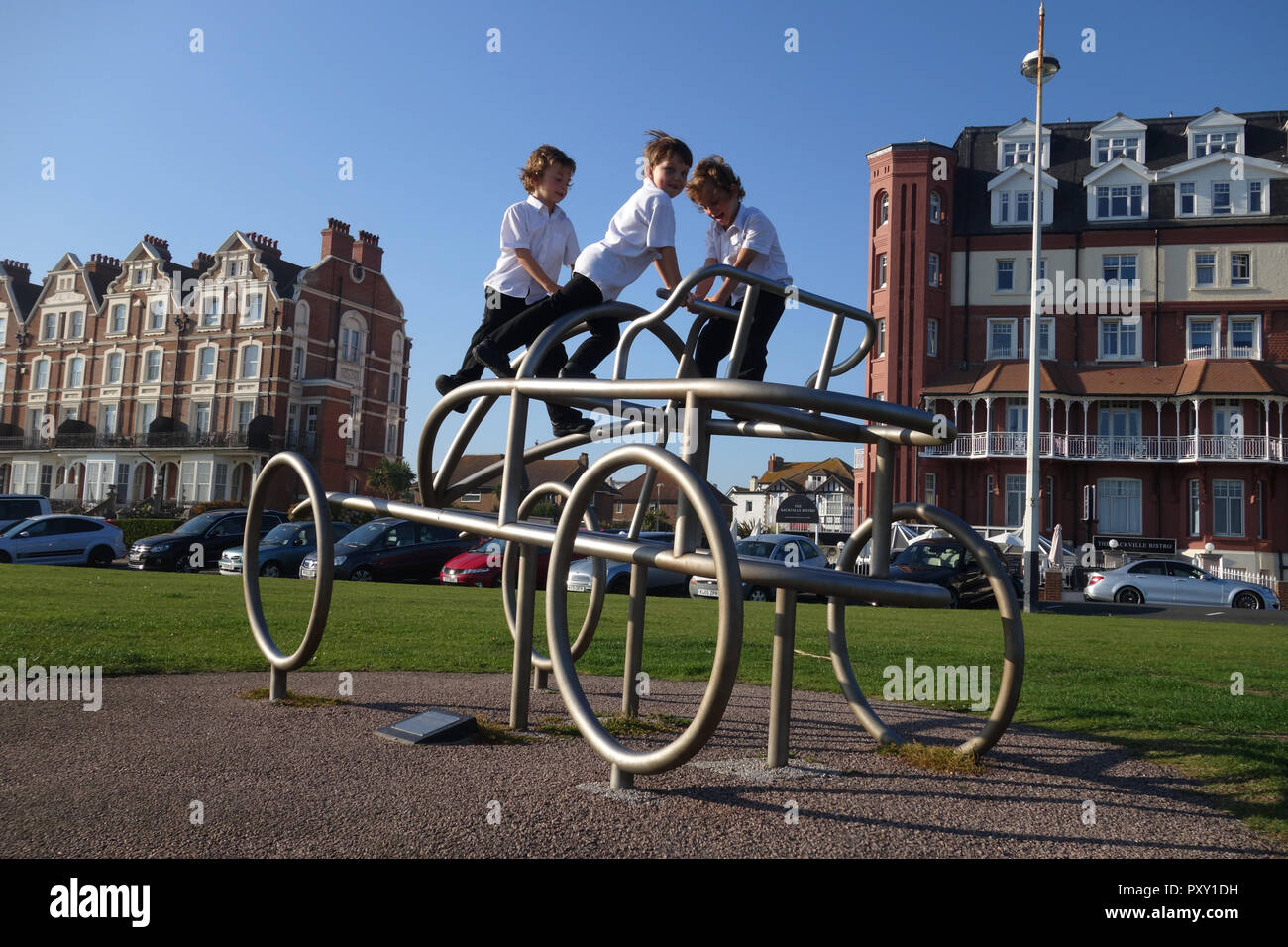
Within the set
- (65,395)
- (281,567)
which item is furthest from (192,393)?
(281,567)

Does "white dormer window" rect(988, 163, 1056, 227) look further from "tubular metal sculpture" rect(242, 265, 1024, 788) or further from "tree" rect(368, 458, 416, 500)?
"tubular metal sculpture" rect(242, 265, 1024, 788)

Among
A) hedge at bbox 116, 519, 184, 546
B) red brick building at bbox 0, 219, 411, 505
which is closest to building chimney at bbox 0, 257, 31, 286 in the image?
red brick building at bbox 0, 219, 411, 505

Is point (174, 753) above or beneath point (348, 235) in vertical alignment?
beneath

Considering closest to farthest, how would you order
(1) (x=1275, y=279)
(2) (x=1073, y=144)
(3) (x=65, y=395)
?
(1) (x=1275, y=279), (2) (x=1073, y=144), (3) (x=65, y=395)

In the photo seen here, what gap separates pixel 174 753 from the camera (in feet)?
12.5

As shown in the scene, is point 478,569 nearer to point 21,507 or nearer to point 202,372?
point 21,507

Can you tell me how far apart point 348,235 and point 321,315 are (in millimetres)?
4682

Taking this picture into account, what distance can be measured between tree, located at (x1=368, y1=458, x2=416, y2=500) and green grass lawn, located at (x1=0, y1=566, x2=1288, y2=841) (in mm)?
37670

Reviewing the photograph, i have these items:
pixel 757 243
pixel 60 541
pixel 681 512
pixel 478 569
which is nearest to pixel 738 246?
pixel 757 243

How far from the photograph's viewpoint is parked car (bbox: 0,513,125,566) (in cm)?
2219

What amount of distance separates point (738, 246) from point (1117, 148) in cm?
4460

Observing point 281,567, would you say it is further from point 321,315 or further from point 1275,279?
point 1275,279

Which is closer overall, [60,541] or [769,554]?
[769,554]

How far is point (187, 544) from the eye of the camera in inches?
860
